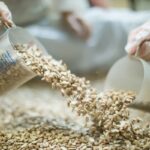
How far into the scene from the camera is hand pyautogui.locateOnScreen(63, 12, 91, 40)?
5.51 ft

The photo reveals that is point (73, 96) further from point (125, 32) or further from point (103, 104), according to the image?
point (125, 32)

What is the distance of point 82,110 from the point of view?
1040 mm

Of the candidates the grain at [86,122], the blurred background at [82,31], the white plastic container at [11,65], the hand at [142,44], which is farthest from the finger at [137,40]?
the blurred background at [82,31]

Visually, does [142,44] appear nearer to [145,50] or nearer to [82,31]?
[145,50]

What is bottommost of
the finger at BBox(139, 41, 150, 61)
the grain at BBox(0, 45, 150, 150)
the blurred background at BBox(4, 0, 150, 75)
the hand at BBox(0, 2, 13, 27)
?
the grain at BBox(0, 45, 150, 150)

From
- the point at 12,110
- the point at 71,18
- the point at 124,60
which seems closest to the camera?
the point at 124,60

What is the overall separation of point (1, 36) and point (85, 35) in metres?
0.69

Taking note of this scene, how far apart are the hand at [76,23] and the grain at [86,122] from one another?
1.86 ft

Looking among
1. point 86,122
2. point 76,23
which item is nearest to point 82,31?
point 76,23

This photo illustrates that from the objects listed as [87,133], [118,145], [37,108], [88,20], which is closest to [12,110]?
[37,108]

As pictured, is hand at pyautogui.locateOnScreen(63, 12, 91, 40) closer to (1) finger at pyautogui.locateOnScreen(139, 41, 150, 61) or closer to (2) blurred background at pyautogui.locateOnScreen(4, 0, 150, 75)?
(2) blurred background at pyautogui.locateOnScreen(4, 0, 150, 75)

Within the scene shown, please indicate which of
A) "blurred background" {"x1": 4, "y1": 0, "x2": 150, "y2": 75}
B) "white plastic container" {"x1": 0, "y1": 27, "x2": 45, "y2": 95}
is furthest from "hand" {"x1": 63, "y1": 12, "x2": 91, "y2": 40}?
"white plastic container" {"x1": 0, "y1": 27, "x2": 45, "y2": 95}

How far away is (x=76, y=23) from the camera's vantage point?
1.69 meters

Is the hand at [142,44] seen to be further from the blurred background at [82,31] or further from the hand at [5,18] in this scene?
the blurred background at [82,31]
